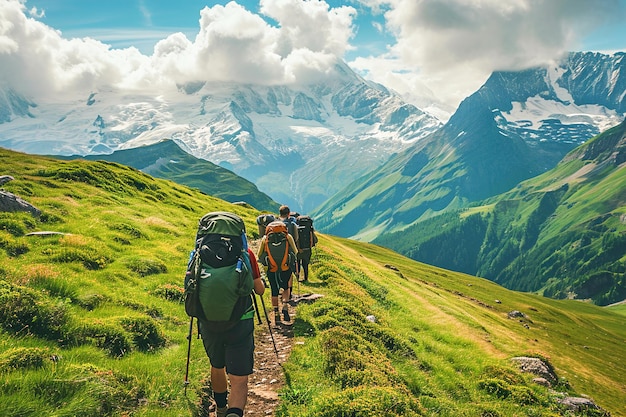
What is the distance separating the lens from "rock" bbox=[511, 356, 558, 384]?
20609 mm

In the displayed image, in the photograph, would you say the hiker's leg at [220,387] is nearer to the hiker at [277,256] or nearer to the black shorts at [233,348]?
the black shorts at [233,348]

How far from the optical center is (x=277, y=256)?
16.6 meters

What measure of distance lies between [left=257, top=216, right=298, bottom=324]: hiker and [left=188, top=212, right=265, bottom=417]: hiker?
301 inches

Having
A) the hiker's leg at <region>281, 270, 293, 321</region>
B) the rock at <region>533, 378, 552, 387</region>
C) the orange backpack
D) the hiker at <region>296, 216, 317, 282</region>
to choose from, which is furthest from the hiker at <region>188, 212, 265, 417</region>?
the rock at <region>533, 378, 552, 387</region>

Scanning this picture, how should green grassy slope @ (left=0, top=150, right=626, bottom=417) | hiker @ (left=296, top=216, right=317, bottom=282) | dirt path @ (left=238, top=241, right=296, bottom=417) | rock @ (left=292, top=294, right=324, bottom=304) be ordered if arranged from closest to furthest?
green grassy slope @ (left=0, top=150, right=626, bottom=417) < dirt path @ (left=238, top=241, right=296, bottom=417) < rock @ (left=292, top=294, right=324, bottom=304) < hiker @ (left=296, top=216, right=317, bottom=282)

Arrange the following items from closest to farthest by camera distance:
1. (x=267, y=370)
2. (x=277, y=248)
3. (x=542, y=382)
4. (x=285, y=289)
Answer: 1. (x=267, y=370)
2. (x=277, y=248)
3. (x=285, y=289)
4. (x=542, y=382)

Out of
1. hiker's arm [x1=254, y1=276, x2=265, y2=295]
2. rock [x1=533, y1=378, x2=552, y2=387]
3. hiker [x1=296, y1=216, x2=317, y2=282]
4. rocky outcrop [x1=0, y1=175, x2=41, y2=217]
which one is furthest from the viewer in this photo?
hiker [x1=296, y1=216, x2=317, y2=282]

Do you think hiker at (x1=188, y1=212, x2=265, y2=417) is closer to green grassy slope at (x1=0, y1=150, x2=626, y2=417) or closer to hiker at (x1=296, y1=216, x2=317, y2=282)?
green grassy slope at (x1=0, y1=150, x2=626, y2=417)

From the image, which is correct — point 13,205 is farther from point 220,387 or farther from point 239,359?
point 239,359

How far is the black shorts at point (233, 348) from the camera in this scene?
331 inches

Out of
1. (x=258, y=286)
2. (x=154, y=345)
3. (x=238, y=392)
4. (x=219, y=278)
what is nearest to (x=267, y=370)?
(x=154, y=345)

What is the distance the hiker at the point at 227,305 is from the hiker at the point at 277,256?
765 centimetres

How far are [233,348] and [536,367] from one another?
1979 centimetres

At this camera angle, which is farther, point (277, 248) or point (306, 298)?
point (306, 298)
